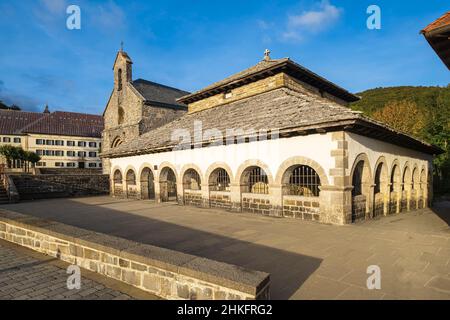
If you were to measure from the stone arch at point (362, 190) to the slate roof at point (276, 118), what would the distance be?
3.80ft

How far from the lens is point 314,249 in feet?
17.7

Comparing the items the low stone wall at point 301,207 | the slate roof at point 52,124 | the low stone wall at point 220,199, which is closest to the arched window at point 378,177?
the low stone wall at point 301,207

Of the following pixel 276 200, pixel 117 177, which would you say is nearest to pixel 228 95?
pixel 276 200

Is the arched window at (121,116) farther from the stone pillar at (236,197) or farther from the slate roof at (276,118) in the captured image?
the stone pillar at (236,197)

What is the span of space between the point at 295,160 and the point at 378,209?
15.2 ft

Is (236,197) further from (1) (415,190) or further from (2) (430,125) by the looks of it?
(2) (430,125)

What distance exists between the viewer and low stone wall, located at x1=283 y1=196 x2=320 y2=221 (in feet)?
28.0

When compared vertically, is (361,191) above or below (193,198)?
above

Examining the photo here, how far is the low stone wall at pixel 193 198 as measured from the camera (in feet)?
41.4

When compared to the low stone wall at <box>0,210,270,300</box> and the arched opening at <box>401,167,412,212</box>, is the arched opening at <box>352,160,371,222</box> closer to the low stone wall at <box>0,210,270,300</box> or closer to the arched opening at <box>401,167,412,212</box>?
the arched opening at <box>401,167,412,212</box>

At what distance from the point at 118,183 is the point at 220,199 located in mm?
10434

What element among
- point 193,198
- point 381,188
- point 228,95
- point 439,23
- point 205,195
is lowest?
point 193,198

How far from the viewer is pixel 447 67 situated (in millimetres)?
6016
